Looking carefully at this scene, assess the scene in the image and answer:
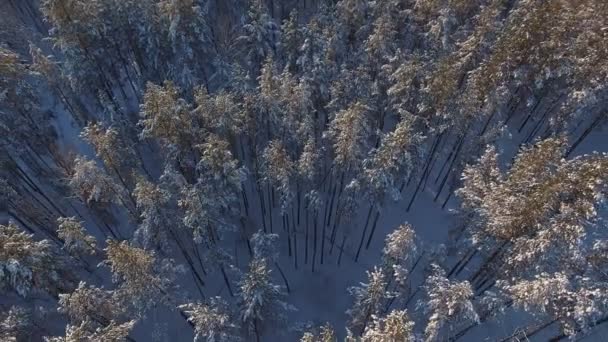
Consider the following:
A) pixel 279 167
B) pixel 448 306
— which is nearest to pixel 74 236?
pixel 279 167

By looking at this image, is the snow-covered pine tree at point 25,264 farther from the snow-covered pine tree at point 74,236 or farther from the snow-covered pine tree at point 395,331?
the snow-covered pine tree at point 395,331

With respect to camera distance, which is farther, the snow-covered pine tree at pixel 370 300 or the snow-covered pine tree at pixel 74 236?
the snow-covered pine tree at pixel 74 236

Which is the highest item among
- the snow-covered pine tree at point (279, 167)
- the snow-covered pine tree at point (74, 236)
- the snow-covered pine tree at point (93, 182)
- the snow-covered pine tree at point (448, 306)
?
the snow-covered pine tree at point (93, 182)

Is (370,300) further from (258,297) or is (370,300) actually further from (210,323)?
(210,323)

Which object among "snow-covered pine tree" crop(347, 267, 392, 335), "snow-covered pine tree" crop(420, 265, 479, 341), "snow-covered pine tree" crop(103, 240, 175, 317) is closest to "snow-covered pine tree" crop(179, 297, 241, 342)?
"snow-covered pine tree" crop(103, 240, 175, 317)

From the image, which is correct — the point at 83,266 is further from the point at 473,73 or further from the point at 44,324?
the point at 473,73

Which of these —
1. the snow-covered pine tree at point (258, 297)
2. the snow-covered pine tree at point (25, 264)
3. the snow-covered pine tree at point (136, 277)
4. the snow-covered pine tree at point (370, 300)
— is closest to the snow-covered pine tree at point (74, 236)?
the snow-covered pine tree at point (25, 264)

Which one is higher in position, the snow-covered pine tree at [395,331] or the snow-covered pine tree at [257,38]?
the snow-covered pine tree at [257,38]

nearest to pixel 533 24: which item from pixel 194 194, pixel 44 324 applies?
pixel 194 194

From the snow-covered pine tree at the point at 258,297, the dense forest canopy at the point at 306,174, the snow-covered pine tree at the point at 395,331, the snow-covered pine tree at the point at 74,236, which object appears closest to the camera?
the snow-covered pine tree at the point at 395,331
